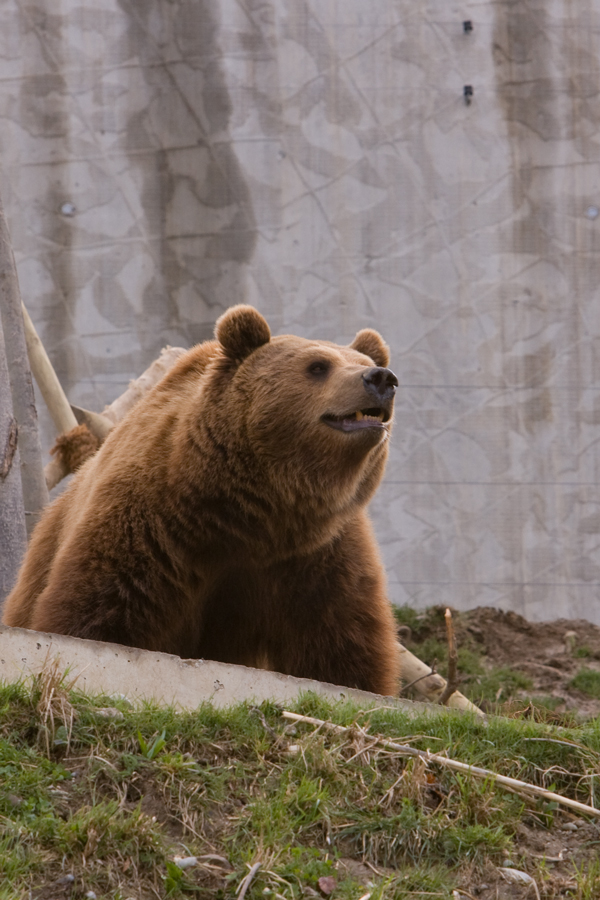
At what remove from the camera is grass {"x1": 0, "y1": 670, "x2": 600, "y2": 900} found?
6.79 feet

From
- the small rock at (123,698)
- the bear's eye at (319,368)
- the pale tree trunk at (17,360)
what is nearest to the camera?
the small rock at (123,698)

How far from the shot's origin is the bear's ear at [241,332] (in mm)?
3721

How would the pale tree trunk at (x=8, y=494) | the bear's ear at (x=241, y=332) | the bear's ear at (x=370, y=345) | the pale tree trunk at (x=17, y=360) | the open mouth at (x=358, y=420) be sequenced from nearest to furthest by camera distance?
1. the open mouth at (x=358, y=420)
2. the bear's ear at (x=241, y=332)
3. the bear's ear at (x=370, y=345)
4. the pale tree trunk at (x=8, y=494)
5. the pale tree trunk at (x=17, y=360)

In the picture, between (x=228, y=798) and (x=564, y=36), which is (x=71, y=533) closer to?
(x=228, y=798)

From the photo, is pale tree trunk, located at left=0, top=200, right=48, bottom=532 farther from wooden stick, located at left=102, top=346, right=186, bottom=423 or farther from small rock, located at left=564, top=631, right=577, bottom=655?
small rock, located at left=564, top=631, right=577, bottom=655

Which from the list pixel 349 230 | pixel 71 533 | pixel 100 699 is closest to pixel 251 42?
pixel 349 230

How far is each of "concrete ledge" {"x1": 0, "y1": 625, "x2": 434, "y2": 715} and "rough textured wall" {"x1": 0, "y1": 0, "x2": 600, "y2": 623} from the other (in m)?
5.19

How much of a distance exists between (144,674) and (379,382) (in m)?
1.23

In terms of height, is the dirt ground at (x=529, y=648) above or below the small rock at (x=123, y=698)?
below

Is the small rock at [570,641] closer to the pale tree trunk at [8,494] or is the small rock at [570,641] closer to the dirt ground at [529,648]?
the dirt ground at [529,648]

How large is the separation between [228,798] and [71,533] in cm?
150

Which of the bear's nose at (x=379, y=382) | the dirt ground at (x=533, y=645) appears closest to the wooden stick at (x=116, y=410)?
the dirt ground at (x=533, y=645)

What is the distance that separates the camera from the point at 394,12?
8.03 meters

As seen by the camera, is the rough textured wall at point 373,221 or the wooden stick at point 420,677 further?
the rough textured wall at point 373,221
